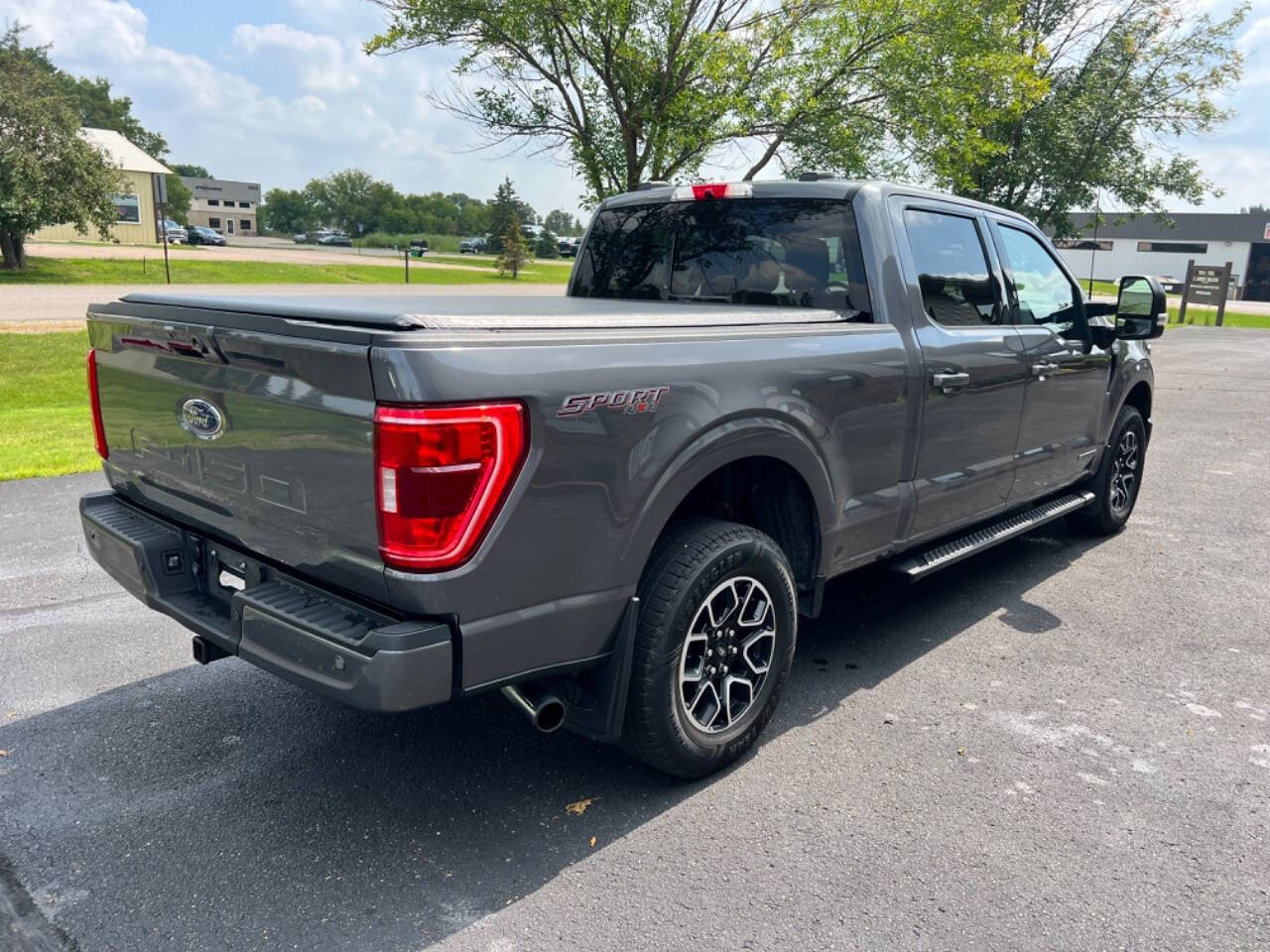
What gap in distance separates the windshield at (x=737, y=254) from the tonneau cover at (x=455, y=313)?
330 millimetres

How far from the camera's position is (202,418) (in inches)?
113

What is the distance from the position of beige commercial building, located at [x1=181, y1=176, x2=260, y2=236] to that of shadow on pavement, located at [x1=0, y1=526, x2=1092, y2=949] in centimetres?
11722

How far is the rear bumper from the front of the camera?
2354 millimetres

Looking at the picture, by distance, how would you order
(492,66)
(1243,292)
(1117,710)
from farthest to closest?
(1243,292) → (492,66) → (1117,710)

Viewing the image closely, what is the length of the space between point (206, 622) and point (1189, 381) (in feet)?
52.4

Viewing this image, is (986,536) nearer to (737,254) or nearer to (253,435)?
(737,254)

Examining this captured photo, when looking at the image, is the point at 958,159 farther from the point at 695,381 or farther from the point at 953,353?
the point at 695,381

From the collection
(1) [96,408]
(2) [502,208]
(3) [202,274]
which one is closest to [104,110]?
(2) [502,208]

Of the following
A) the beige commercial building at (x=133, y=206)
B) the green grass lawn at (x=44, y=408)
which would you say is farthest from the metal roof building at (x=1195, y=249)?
the green grass lawn at (x=44, y=408)

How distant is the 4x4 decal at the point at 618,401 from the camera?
8.30ft

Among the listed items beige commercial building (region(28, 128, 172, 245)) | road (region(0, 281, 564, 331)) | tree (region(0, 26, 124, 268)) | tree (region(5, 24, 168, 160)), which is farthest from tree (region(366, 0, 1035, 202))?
tree (region(5, 24, 168, 160))

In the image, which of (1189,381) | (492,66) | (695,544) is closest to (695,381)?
(695,544)

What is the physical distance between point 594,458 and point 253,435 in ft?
3.14

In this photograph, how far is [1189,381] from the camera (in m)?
15.2
